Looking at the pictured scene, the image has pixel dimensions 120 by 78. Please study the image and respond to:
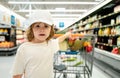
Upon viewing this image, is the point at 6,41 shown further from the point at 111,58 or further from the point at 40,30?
the point at 40,30

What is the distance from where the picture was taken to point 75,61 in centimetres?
296

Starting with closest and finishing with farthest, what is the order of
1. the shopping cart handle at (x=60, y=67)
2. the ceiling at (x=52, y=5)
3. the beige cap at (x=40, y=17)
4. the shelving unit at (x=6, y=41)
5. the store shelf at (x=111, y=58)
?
the beige cap at (x=40, y=17) → the shopping cart handle at (x=60, y=67) → the store shelf at (x=111, y=58) → the shelving unit at (x=6, y=41) → the ceiling at (x=52, y=5)

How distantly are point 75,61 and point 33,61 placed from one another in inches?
53.2

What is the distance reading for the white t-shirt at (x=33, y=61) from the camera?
166 centimetres

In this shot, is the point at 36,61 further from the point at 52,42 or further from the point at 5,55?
the point at 5,55

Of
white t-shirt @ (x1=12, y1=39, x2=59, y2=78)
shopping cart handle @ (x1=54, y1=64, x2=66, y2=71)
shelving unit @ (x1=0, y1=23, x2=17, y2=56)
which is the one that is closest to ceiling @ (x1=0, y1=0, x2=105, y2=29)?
shelving unit @ (x1=0, y1=23, x2=17, y2=56)

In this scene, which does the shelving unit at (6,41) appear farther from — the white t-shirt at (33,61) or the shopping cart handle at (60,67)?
the white t-shirt at (33,61)

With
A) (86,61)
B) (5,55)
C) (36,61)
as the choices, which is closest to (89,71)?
(86,61)

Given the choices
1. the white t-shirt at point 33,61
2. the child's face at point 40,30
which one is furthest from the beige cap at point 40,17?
the white t-shirt at point 33,61

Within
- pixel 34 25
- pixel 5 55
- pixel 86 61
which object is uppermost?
pixel 34 25

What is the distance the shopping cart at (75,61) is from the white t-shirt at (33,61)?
1.05 m

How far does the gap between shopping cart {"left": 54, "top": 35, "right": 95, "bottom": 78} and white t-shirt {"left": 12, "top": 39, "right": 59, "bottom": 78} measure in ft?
3.44

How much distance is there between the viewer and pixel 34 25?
1658mm

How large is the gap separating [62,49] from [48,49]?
4.01ft
